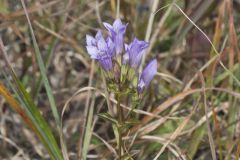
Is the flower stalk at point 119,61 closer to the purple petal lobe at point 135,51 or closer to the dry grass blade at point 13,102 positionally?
the purple petal lobe at point 135,51

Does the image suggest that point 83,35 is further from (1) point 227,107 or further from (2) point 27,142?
(1) point 227,107

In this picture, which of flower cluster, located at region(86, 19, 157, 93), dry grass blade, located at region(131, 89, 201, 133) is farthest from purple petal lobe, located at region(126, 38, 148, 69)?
dry grass blade, located at region(131, 89, 201, 133)

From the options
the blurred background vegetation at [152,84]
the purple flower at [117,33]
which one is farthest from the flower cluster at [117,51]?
the blurred background vegetation at [152,84]

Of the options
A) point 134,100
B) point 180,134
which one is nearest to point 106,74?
point 134,100

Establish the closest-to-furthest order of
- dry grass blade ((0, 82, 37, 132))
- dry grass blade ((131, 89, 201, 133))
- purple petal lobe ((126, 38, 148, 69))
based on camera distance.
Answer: purple petal lobe ((126, 38, 148, 69)) < dry grass blade ((0, 82, 37, 132)) < dry grass blade ((131, 89, 201, 133))

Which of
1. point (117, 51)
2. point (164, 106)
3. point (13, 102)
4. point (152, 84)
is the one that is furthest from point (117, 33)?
point (152, 84)

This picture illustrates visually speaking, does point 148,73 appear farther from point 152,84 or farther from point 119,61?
point 152,84

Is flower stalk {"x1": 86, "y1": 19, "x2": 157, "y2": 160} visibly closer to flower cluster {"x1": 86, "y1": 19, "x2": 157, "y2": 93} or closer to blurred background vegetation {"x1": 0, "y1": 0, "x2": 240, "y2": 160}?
flower cluster {"x1": 86, "y1": 19, "x2": 157, "y2": 93}
